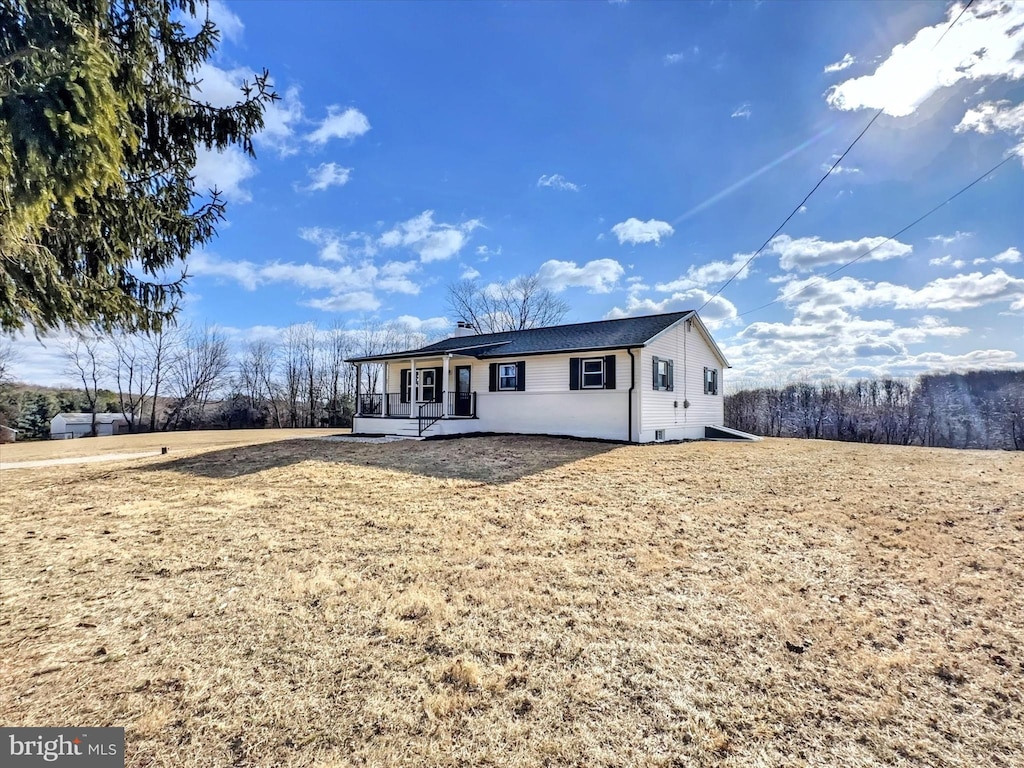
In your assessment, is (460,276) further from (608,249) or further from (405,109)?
(405,109)

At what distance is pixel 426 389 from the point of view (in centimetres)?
1906

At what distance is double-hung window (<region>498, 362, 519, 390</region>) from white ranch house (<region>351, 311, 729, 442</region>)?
0.04m

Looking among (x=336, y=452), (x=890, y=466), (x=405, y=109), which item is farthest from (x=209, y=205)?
(x=890, y=466)

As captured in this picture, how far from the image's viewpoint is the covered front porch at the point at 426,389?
17.6m

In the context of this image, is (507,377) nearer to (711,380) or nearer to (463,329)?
(463,329)

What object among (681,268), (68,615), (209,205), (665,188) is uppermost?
(665,188)

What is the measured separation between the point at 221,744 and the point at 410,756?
97cm

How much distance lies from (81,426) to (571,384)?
3612 centimetres

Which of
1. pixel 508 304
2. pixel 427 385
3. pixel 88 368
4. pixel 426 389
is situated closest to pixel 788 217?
pixel 427 385

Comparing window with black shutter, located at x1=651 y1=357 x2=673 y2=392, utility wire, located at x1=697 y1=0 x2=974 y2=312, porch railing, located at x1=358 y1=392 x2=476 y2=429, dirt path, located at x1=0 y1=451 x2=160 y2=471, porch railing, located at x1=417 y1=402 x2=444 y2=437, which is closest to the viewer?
utility wire, located at x1=697 y1=0 x2=974 y2=312

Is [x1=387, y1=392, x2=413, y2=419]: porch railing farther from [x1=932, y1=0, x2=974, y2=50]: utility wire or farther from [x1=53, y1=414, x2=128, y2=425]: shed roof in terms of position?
[x1=53, y1=414, x2=128, y2=425]: shed roof

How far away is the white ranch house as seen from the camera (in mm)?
14766

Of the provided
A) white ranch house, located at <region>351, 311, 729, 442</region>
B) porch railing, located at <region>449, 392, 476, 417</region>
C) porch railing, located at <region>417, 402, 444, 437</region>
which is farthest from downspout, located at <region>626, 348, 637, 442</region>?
porch railing, located at <region>417, 402, 444, 437</region>

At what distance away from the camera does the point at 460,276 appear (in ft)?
116
